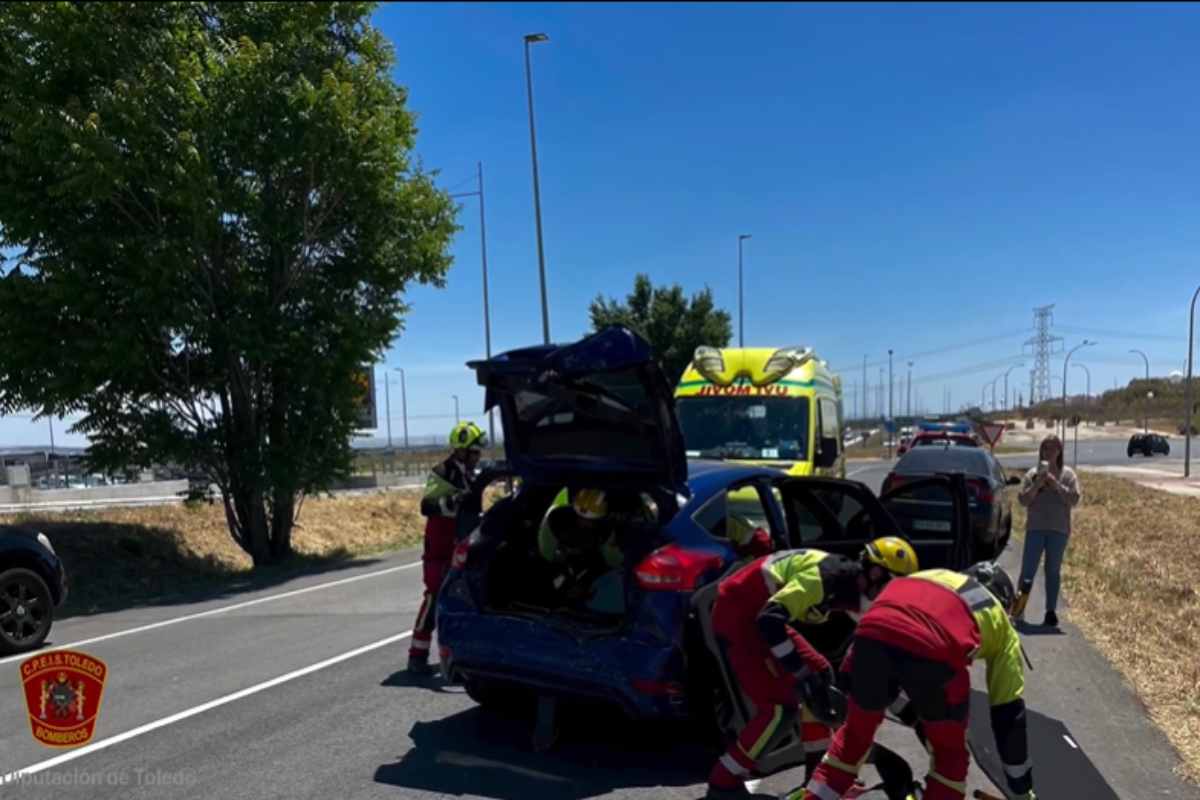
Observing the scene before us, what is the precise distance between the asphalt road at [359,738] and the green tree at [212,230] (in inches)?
252

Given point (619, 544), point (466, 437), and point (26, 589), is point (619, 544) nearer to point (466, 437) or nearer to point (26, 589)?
point (466, 437)

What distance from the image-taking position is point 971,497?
39.2 feet

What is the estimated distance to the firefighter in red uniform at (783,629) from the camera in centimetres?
426

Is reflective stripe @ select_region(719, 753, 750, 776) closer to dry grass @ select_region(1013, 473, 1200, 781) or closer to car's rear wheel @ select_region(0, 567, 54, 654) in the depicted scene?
dry grass @ select_region(1013, 473, 1200, 781)

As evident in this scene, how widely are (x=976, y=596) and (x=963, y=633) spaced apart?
0.73 ft

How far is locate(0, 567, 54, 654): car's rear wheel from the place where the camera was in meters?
8.05

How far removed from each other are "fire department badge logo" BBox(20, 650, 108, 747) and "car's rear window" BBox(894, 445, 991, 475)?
10.5 meters

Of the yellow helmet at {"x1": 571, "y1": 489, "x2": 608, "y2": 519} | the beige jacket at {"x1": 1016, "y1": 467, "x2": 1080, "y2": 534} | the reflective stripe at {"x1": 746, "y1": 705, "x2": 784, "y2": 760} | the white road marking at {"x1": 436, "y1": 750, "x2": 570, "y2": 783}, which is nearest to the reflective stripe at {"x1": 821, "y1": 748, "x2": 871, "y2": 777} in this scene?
the reflective stripe at {"x1": 746, "y1": 705, "x2": 784, "y2": 760}

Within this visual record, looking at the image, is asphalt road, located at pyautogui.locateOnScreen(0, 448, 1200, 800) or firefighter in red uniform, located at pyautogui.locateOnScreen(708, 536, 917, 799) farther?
asphalt road, located at pyautogui.locateOnScreen(0, 448, 1200, 800)

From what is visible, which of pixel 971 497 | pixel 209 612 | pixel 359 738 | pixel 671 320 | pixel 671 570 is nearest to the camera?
pixel 671 570

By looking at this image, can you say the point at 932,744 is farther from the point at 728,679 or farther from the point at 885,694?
the point at 728,679

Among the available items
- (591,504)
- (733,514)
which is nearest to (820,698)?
(733,514)

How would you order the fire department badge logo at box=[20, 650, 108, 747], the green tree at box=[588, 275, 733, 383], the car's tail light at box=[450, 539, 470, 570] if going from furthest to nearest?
the green tree at box=[588, 275, 733, 383]
the fire department badge logo at box=[20, 650, 108, 747]
the car's tail light at box=[450, 539, 470, 570]

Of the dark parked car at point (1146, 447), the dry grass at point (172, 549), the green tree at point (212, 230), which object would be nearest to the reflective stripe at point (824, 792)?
the dry grass at point (172, 549)
